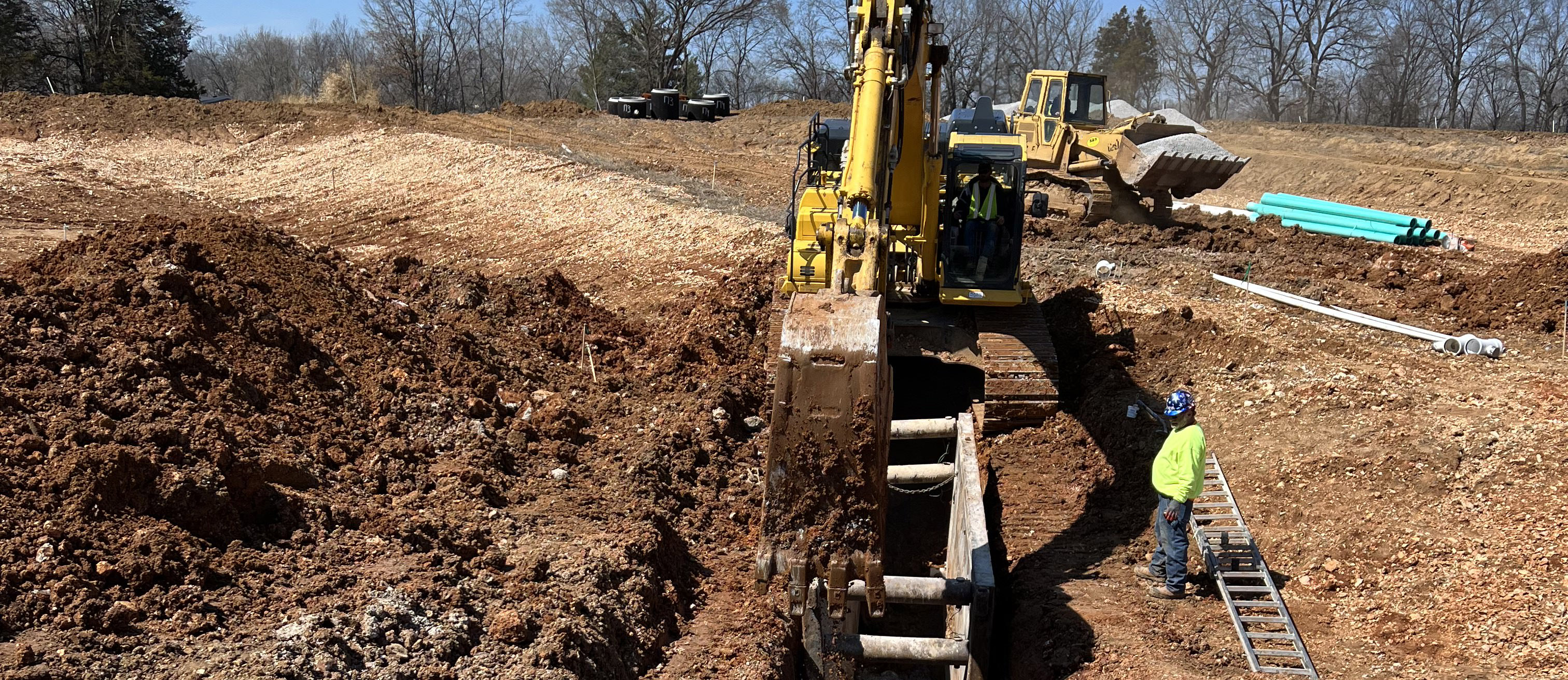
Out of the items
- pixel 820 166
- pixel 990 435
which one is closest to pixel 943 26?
pixel 820 166

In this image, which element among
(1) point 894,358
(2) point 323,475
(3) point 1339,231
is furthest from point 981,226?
(3) point 1339,231

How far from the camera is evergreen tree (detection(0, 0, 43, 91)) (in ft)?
116

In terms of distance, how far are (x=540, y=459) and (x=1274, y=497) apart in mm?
5320

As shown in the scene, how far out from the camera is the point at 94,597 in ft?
16.6

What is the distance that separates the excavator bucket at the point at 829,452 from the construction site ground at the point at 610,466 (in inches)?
29.1

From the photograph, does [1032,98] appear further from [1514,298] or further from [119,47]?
[119,47]

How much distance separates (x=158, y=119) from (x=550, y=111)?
11.2 metres

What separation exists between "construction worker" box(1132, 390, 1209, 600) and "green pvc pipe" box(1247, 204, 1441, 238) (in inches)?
547

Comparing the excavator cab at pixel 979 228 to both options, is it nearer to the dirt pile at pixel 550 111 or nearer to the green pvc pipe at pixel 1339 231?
the green pvc pipe at pixel 1339 231

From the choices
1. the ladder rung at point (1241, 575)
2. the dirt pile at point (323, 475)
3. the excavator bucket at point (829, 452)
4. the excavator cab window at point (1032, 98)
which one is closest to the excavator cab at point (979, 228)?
the dirt pile at point (323, 475)

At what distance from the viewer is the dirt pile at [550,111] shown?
1373 inches

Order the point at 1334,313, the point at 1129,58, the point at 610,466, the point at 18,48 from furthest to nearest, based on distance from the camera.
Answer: the point at 1129,58 → the point at 18,48 → the point at 1334,313 → the point at 610,466

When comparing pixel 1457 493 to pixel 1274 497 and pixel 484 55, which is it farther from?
pixel 484 55

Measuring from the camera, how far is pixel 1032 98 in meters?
20.7
